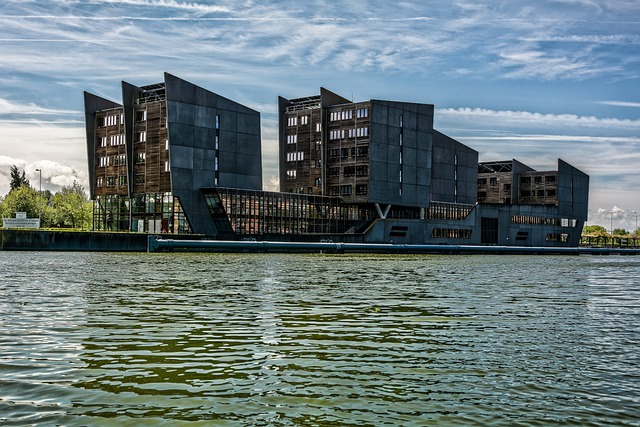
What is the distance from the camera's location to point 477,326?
17172mm

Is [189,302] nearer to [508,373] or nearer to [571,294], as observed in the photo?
[508,373]

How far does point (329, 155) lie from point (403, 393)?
11655cm

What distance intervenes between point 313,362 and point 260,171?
10598 cm

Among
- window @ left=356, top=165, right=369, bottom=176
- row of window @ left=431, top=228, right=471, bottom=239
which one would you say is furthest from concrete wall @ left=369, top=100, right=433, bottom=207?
row of window @ left=431, top=228, right=471, bottom=239

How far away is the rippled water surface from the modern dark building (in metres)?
84.0

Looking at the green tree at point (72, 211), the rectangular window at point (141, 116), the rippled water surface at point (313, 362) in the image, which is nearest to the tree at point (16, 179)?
the green tree at point (72, 211)

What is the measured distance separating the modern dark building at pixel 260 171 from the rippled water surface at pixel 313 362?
84025 millimetres

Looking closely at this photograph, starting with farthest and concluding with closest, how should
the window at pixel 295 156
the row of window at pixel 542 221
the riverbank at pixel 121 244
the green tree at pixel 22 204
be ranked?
the row of window at pixel 542 221
the green tree at pixel 22 204
the window at pixel 295 156
the riverbank at pixel 121 244

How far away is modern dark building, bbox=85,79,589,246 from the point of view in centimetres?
10688

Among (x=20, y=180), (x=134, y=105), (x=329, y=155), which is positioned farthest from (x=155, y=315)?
(x=20, y=180)

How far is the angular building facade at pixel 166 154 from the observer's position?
104938 millimetres

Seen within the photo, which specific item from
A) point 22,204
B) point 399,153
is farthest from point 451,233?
point 22,204

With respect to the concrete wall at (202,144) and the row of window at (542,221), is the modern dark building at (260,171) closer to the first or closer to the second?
the concrete wall at (202,144)

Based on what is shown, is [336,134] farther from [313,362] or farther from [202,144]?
[313,362]
